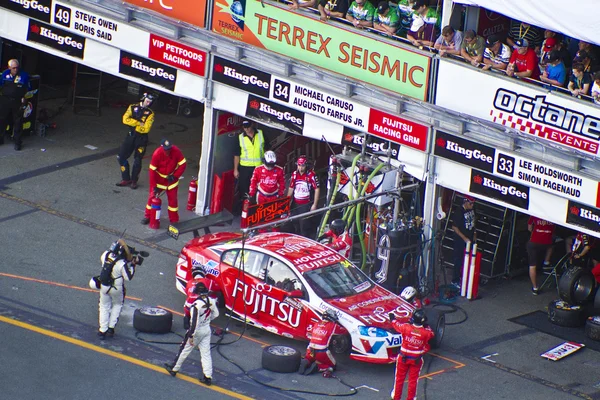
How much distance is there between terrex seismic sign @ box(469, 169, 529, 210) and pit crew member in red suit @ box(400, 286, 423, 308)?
2.17 meters

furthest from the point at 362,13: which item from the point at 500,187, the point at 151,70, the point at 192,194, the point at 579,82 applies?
the point at 192,194

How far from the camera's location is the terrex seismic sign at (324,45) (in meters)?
20.2

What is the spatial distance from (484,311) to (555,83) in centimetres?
402

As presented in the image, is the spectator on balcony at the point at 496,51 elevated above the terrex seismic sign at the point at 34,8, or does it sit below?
above

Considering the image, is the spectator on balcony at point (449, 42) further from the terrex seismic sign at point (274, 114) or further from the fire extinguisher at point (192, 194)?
the fire extinguisher at point (192, 194)

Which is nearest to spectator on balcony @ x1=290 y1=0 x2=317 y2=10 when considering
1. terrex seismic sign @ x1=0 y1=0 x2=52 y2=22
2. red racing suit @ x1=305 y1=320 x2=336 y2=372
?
terrex seismic sign @ x1=0 y1=0 x2=52 y2=22

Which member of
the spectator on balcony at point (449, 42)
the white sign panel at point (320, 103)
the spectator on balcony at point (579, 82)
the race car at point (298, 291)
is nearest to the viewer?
the race car at point (298, 291)

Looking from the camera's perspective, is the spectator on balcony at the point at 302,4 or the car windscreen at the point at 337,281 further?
the spectator on balcony at the point at 302,4

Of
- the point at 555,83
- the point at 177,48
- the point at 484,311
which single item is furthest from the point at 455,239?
the point at 177,48

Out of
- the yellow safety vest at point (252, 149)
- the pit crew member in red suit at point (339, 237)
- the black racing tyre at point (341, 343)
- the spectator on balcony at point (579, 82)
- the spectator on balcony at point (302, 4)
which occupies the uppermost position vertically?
the spectator on balcony at point (302, 4)

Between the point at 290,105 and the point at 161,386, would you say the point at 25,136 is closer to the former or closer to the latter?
the point at 290,105

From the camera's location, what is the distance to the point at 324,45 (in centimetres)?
2108

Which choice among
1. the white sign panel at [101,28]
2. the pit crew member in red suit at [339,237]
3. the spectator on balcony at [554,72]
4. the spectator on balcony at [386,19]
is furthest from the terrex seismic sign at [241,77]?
the spectator on balcony at [554,72]

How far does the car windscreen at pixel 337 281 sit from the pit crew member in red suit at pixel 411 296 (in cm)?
64
